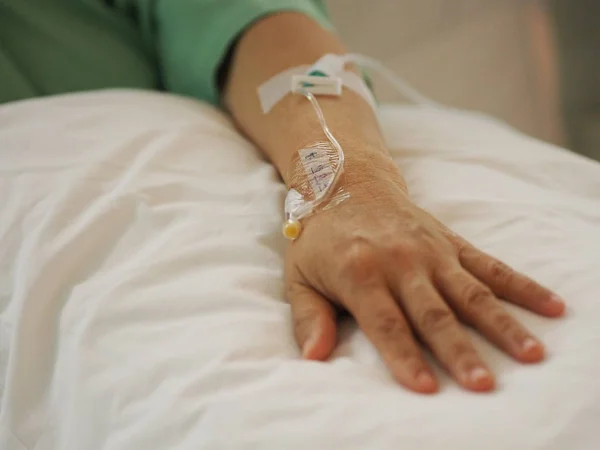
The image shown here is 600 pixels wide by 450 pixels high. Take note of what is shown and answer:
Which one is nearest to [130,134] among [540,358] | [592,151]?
[540,358]

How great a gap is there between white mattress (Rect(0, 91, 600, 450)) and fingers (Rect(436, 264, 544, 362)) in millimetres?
11

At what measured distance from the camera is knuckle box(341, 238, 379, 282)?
1.69ft

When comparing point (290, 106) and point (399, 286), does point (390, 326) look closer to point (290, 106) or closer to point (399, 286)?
point (399, 286)

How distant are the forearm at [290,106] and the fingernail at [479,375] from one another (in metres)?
0.27

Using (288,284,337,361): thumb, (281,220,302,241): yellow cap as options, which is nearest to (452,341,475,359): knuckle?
(288,284,337,361): thumb

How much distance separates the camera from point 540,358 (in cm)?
43

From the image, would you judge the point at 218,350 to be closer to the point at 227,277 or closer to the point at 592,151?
the point at 227,277

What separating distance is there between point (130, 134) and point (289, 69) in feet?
0.80

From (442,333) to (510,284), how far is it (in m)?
0.09

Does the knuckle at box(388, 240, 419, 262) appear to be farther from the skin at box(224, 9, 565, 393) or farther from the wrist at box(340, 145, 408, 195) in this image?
the wrist at box(340, 145, 408, 195)

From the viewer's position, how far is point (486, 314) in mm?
471

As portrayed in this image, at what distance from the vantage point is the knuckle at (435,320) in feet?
1.53

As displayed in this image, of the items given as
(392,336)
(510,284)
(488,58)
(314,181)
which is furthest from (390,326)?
(488,58)

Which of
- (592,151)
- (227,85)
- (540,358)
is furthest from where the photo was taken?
(592,151)
